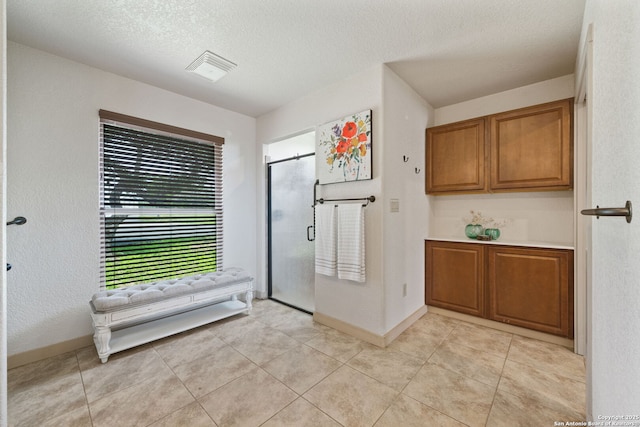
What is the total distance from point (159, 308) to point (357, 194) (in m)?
2.14

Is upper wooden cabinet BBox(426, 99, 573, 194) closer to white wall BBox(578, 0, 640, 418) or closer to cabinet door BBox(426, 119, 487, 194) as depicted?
cabinet door BBox(426, 119, 487, 194)

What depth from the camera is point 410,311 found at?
8.95 feet

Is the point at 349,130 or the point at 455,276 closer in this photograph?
the point at 349,130

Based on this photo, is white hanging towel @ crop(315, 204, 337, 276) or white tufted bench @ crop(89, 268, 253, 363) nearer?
white tufted bench @ crop(89, 268, 253, 363)

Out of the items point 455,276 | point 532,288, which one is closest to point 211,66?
point 455,276

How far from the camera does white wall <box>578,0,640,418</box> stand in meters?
0.63

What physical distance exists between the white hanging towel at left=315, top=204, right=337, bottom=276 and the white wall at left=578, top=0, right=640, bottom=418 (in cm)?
184

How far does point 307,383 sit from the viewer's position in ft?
5.84

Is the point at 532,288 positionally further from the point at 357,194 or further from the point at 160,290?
the point at 160,290

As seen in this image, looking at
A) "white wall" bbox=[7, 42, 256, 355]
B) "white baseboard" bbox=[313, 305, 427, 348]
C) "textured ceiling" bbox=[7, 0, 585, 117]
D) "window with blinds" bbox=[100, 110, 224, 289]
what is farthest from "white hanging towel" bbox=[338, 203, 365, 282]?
Answer: "white wall" bbox=[7, 42, 256, 355]

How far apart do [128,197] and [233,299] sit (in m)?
1.62

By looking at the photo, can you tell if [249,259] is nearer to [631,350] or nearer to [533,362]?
[533,362]

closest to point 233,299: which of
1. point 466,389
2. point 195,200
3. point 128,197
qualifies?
point 195,200

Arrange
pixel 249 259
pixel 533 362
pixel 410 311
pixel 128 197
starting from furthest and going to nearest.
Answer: pixel 249 259, pixel 410 311, pixel 128 197, pixel 533 362
